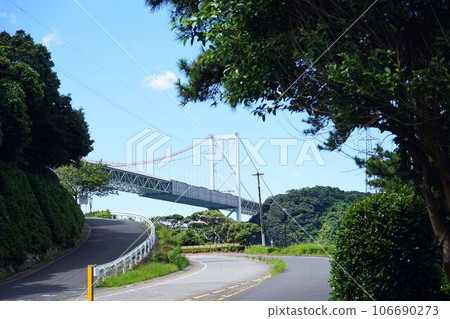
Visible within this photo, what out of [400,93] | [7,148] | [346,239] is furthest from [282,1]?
[7,148]

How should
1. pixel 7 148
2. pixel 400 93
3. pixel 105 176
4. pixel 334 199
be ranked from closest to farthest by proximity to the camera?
1. pixel 400 93
2. pixel 7 148
3. pixel 334 199
4. pixel 105 176

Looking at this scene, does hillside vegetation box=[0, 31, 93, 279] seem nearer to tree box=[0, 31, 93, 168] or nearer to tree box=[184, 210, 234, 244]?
tree box=[0, 31, 93, 168]

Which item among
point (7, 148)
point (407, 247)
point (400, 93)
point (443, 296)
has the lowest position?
point (443, 296)

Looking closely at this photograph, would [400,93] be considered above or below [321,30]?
below

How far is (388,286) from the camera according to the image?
8.35m

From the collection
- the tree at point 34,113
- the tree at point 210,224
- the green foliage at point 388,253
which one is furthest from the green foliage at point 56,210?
the green foliage at point 388,253

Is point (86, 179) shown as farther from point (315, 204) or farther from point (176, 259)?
point (315, 204)

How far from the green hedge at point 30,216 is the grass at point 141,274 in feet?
15.6

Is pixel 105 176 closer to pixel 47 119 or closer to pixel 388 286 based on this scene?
pixel 47 119

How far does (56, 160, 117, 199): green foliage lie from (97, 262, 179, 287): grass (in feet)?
75.0

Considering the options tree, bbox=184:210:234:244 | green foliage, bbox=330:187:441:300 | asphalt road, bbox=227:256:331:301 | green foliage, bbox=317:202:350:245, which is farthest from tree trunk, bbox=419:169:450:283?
tree, bbox=184:210:234:244

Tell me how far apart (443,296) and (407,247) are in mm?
1326

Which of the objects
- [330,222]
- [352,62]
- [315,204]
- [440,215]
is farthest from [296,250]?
[352,62]

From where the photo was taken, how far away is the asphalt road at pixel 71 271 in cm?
1461
